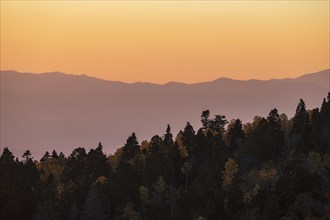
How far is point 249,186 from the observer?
120625mm

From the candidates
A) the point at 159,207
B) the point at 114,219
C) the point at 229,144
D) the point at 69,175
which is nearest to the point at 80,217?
the point at 114,219

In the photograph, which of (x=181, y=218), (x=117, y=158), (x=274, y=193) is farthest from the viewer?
(x=117, y=158)

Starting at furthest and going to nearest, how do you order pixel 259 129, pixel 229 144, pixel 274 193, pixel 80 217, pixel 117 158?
pixel 117 158
pixel 229 144
pixel 259 129
pixel 80 217
pixel 274 193

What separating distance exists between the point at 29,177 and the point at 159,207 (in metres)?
41.3

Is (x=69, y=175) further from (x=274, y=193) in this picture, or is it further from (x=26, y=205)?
(x=274, y=193)

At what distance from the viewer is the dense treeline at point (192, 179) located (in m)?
112

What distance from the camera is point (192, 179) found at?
13775 cm

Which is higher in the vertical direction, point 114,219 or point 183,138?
point 183,138

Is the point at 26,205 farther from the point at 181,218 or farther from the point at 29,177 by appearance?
the point at 181,218

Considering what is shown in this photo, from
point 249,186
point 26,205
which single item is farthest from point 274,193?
point 26,205

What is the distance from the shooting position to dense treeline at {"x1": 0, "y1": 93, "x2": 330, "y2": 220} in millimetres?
112438

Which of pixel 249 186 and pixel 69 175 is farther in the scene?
pixel 69 175

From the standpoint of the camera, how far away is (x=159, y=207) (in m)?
123

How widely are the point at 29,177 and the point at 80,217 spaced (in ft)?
95.9
